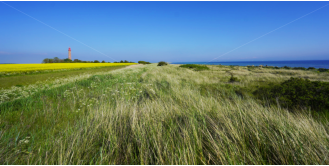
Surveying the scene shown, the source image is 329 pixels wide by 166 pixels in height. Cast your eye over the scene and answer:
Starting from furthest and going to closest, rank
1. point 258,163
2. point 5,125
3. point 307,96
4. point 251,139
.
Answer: point 307,96 → point 5,125 → point 251,139 → point 258,163

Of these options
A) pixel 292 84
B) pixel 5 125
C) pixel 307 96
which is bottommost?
pixel 5 125

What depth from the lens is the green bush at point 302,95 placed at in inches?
109

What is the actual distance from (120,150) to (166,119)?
37.8 inches

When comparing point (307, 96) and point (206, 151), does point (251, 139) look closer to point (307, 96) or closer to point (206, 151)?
point (206, 151)

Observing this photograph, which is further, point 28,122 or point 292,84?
point 292,84

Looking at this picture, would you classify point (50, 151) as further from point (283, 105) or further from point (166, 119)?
point (283, 105)

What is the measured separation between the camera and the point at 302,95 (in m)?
3.06

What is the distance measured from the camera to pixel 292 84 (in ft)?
11.6

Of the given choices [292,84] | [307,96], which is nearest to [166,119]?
[307,96]

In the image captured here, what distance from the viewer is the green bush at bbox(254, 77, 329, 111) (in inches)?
109

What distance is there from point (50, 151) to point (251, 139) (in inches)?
104

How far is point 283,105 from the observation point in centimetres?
302

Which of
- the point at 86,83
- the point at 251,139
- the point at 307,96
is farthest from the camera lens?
the point at 86,83

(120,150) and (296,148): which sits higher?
(296,148)
